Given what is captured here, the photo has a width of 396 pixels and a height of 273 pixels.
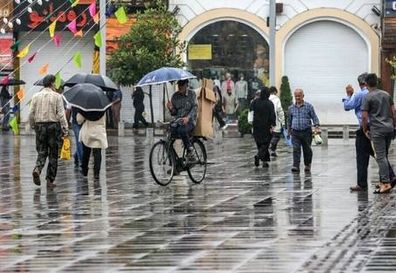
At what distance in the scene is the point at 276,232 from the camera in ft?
38.2

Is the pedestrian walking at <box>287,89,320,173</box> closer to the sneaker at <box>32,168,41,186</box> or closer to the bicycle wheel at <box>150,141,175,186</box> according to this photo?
the bicycle wheel at <box>150,141,175,186</box>

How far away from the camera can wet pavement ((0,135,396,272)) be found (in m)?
9.68

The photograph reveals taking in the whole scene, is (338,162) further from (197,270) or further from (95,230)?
(197,270)

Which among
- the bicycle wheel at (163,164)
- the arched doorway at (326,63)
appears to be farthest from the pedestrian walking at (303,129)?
the arched doorway at (326,63)

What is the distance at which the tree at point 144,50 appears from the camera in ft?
121

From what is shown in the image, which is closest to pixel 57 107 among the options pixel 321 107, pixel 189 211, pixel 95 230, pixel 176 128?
pixel 176 128

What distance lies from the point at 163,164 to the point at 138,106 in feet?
72.9

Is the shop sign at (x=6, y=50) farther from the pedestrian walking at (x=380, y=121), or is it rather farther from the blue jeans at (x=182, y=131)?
the pedestrian walking at (x=380, y=121)

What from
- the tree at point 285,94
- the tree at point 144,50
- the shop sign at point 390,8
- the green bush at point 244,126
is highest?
the shop sign at point 390,8

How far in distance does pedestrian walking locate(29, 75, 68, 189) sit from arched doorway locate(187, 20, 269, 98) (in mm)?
24083

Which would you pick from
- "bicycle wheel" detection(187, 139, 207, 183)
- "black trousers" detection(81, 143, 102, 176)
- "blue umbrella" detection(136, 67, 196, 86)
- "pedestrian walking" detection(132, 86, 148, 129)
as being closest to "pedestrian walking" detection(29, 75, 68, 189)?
"black trousers" detection(81, 143, 102, 176)

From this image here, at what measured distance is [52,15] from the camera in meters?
40.6

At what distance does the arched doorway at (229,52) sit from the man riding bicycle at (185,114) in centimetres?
2316

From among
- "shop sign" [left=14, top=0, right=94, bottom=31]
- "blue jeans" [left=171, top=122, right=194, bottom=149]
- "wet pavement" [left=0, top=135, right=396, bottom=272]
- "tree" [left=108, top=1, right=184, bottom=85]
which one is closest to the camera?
"wet pavement" [left=0, top=135, right=396, bottom=272]
